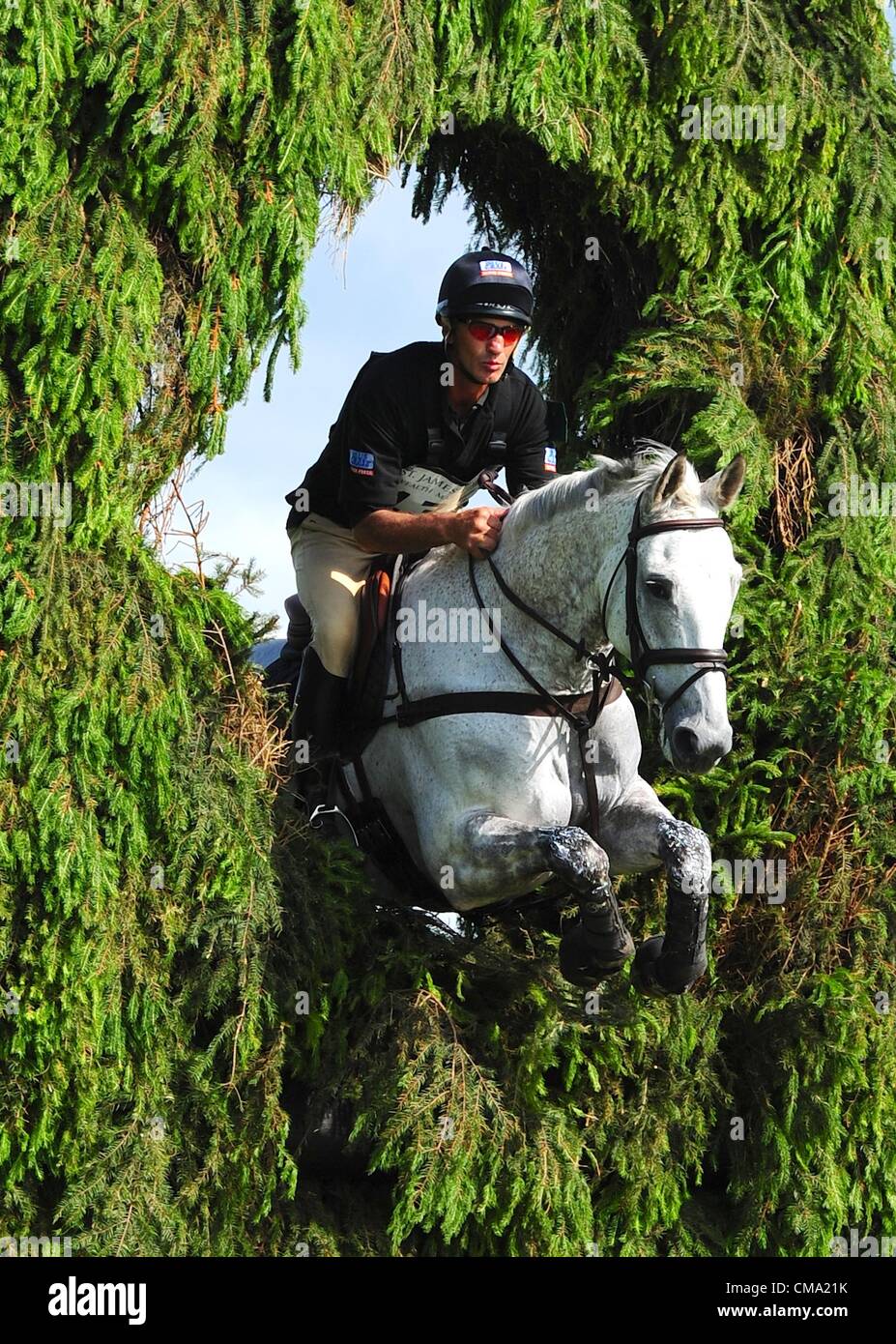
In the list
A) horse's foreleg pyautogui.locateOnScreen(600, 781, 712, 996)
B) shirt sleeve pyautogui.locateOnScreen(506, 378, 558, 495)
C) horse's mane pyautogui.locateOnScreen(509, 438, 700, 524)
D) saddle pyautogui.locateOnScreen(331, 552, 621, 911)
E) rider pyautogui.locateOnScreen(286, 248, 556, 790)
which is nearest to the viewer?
horse's mane pyautogui.locateOnScreen(509, 438, 700, 524)

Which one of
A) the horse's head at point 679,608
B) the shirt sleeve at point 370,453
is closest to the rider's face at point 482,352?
the shirt sleeve at point 370,453

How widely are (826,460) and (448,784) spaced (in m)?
2.45

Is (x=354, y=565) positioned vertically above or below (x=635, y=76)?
below

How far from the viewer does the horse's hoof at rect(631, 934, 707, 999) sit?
622 cm

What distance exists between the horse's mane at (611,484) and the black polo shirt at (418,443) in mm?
575

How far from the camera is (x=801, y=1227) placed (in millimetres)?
6938

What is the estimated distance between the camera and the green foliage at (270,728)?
5.81 meters

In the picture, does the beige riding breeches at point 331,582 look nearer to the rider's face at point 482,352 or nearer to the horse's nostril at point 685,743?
the rider's face at point 482,352

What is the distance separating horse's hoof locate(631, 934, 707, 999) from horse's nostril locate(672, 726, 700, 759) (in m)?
0.95

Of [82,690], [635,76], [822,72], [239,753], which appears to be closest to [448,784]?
[239,753]

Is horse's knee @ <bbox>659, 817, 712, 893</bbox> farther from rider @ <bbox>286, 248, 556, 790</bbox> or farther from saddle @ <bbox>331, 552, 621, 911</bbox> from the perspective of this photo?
rider @ <bbox>286, 248, 556, 790</bbox>

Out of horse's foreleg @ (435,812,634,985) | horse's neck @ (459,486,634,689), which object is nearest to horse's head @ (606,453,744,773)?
horse's neck @ (459,486,634,689)

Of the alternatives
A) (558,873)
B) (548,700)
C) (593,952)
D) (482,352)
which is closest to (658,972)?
(593,952)

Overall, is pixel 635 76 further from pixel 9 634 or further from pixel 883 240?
pixel 9 634
